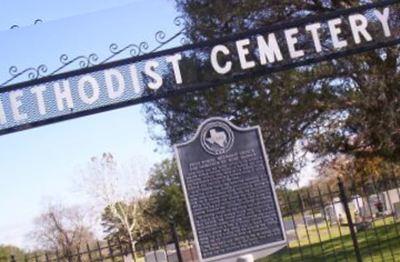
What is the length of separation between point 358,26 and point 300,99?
591 centimetres

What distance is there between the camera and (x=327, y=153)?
1455cm

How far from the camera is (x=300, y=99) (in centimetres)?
1342

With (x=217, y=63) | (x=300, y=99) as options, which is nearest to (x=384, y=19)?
(x=217, y=63)

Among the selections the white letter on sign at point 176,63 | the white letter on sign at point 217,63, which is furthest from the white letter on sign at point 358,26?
the white letter on sign at point 176,63

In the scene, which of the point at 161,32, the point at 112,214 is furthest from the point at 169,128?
the point at 112,214

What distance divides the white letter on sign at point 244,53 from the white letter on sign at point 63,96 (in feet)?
6.97

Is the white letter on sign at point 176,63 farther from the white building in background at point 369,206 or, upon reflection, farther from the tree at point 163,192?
the tree at point 163,192

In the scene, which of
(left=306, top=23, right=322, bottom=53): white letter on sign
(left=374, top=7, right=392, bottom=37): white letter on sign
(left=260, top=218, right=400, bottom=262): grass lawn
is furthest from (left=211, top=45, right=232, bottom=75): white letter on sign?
(left=260, top=218, right=400, bottom=262): grass lawn

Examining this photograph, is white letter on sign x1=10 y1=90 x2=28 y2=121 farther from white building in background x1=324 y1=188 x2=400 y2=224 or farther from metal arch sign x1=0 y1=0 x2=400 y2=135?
white building in background x1=324 y1=188 x2=400 y2=224

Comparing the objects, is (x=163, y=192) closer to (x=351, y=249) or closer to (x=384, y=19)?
(x=351, y=249)

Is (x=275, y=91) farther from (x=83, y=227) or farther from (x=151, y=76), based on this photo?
(x=83, y=227)

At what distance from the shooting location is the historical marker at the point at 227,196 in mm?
6879

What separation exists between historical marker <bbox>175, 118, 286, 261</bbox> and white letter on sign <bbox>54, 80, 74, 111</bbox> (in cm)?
140

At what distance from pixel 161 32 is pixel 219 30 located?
21.5ft
